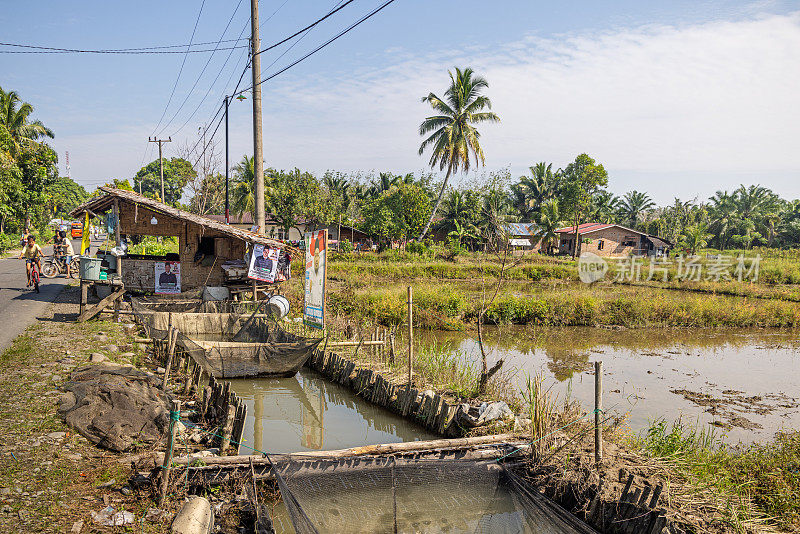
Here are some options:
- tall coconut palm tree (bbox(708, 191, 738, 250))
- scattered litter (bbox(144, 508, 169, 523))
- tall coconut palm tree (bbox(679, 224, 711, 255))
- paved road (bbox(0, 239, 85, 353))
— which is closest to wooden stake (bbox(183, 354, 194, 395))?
paved road (bbox(0, 239, 85, 353))

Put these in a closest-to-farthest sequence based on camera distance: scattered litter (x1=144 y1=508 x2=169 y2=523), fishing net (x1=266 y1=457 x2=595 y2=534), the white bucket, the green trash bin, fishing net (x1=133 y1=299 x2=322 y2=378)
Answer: scattered litter (x1=144 y1=508 x2=169 y2=523), fishing net (x1=266 y1=457 x2=595 y2=534), fishing net (x1=133 y1=299 x2=322 y2=378), the green trash bin, the white bucket

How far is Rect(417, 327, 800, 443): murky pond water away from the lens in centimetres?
947

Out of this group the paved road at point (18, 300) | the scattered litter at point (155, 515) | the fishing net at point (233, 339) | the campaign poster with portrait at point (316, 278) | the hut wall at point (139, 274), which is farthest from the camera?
the hut wall at point (139, 274)

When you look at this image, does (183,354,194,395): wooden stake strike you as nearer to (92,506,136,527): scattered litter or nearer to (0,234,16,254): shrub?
(92,506,136,527): scattered litter

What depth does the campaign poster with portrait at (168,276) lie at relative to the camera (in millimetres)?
14516

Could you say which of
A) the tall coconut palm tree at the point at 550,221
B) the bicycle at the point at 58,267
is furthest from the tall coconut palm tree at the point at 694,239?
the bicycle at the point at 58,267

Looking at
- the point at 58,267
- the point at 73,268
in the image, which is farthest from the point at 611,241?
the point at 58,267

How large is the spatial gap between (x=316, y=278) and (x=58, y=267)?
1388 centimetres

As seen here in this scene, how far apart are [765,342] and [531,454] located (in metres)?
15.1

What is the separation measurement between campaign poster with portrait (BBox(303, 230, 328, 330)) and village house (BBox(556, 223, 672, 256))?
31302mm

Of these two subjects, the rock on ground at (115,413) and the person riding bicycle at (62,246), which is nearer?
the rock on ground at (115,413)

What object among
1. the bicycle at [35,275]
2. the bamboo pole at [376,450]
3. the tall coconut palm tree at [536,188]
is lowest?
the bamboo pole at [376,450]

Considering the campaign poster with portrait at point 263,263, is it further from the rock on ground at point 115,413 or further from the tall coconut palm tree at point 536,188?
the tall coconut palm tree at point 536,188

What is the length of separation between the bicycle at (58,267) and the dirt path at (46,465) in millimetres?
11971
